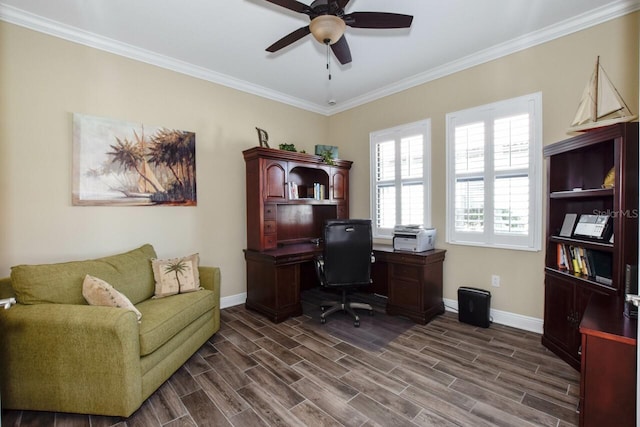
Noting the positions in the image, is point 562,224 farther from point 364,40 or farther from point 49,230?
point 49,230

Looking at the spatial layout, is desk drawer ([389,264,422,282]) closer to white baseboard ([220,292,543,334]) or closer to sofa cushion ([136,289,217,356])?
white baseboard ([220,292,543,334])

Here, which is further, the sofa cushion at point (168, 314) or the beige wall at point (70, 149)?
the beige wall at point (70, 149)

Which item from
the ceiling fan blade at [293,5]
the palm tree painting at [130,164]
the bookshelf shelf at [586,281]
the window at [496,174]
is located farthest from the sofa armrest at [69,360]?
the window at [496,174]

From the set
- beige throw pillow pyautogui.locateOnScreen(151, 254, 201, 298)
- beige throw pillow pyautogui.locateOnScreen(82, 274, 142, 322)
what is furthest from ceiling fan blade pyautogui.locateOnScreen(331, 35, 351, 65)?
beige throw pillow pyautogui.locateOnScreen(82, 274, 142, 322)

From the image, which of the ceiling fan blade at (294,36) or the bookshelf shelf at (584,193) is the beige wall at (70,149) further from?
the bookshelf shelf at (584,193)

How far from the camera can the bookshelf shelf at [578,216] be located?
2.00 m

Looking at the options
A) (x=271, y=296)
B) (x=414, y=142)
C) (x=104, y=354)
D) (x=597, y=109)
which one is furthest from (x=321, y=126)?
(x=104, y=354)

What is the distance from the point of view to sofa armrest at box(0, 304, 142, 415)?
1790 millimetres

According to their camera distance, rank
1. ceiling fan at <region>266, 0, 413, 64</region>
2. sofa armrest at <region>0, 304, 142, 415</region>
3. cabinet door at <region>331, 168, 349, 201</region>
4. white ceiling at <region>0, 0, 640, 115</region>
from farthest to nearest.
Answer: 1. cabinet door at <region>331, 168, 349, 201</region>
2. white ceiling at <region>0, 0, 640, 115</region>
3. ceiling fan at <region>266, 0, 413, 64</region>
4. sofa armrest at <region>0, 304, 142, 415</region>

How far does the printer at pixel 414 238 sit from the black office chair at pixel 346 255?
1.62ft

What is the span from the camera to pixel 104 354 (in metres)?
1.80

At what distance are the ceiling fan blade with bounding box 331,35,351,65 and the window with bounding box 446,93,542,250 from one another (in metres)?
1.72

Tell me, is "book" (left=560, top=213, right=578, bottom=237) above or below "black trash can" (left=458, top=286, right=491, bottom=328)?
above

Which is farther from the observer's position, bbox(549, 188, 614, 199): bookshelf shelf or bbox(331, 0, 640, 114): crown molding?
bbox(331, 0, 640, 114): crown molding
